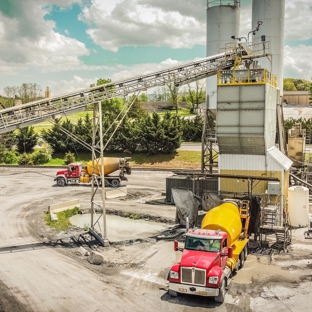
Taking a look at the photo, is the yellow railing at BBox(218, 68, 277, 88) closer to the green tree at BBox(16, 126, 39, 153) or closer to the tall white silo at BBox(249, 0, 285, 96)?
the tall white silo at BBox(249, 0, 285, 96)

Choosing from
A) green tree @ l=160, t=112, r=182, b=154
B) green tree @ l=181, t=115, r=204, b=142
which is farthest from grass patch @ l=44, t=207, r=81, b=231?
green tree @ l=181, t=115, r=204, b=142

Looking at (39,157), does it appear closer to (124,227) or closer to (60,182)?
(60,182)

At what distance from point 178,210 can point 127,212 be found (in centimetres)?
709

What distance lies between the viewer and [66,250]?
68.6ft

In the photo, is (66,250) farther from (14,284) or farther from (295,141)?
(295,141)

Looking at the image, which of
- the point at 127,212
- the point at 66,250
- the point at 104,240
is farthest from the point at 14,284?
the point at 127,212

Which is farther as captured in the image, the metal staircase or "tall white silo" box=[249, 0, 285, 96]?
"tall white silo" box=[249, 0, 285, 96]

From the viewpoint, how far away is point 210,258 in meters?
14.7

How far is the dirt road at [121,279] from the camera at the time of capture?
47.4 feet

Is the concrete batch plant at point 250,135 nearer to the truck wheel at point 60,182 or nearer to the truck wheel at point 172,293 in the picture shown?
the truck wheel at point 172,293

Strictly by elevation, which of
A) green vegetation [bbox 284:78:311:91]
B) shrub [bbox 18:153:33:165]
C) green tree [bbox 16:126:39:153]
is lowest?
shrub [bbox 18:153:33:165]

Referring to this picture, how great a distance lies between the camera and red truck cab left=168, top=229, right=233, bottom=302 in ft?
46.5

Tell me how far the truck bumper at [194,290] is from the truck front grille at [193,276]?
0.50 feet

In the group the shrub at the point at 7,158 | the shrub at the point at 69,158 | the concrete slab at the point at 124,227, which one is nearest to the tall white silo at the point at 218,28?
the concrete slab at the point at 124,227
